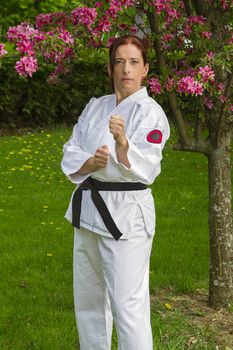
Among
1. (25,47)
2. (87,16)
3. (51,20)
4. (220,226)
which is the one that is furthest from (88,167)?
(220,226)

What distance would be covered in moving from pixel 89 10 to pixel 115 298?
163 cm

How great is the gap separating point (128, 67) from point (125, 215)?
0.69 meters

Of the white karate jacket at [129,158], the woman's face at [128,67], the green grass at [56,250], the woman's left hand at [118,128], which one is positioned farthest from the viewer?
the green grass at [56,250]

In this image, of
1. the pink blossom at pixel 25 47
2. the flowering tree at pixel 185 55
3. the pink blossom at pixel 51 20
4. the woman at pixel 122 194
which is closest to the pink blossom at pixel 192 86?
the flowering tree at pixel 185 55

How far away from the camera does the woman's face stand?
3.19 m

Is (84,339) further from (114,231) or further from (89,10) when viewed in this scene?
(89,10)

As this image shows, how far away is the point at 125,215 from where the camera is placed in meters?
3.18

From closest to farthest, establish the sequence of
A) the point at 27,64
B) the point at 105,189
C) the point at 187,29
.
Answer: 1. the point at 105,189
2. the point at 27,64
3. the point at 187,29

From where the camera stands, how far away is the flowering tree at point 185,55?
376 centimetres

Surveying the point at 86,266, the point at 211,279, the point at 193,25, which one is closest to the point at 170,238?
the point at 211,279

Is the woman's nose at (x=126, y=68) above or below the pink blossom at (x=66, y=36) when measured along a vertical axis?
below

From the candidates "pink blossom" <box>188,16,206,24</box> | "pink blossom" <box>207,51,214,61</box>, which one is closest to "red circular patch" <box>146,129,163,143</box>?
"pink blossom" <box>207,51,214,61</box>

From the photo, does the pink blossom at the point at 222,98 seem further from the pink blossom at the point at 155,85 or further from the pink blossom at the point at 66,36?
the pink blossom at the point at 66,36

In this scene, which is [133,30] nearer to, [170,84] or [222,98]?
[170,84]
